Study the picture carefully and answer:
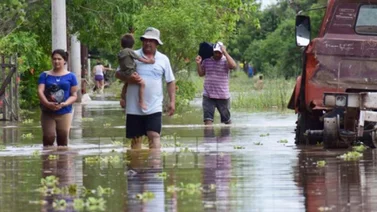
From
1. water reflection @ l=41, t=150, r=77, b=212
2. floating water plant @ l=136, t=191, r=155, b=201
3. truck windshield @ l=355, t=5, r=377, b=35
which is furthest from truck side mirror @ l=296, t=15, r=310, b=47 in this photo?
floating water plant @ l=136, t=191, r=155, b=201

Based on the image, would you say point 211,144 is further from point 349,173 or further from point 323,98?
point 349,173

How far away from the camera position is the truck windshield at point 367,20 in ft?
58.2

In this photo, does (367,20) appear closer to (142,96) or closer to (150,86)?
(150,86)

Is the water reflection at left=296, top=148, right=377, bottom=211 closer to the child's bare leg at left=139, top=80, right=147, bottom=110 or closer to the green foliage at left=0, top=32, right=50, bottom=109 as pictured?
the child's bare leg at left=139, top=80, right=147, bottom=110

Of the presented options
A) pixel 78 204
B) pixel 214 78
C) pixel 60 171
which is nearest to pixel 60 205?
pixel 78 204

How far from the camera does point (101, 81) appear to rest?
55.5 m

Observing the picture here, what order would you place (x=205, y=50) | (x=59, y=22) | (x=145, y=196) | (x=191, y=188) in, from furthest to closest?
(x=59, y=22) → (x=205, y=50) → (x=191, y=188) → (x=145, y=196)

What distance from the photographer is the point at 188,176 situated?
13.2 m

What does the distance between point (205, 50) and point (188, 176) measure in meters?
10.0

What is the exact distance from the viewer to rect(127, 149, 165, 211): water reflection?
35.5 feet

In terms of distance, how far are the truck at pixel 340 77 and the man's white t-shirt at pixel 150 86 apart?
2.22 m

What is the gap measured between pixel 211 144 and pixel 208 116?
484cm

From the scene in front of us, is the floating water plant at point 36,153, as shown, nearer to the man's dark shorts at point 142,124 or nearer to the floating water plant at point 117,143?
the man's dark shorts at point 142,124

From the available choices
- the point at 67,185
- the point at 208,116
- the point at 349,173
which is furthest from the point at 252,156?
the point at 208,116
